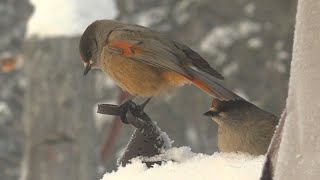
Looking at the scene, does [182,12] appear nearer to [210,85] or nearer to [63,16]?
[63,16]

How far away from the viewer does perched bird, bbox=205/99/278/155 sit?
2016 millimetres

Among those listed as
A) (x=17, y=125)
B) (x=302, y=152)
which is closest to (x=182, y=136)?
(x=17, y=125)

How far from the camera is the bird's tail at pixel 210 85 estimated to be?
175 centimetres

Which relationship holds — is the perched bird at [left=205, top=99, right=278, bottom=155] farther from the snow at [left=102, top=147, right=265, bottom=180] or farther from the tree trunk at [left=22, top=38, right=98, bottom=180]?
the tree trunk at [left=22, top=38, right=98, bottom=180]

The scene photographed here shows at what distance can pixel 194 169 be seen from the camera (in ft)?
4.16

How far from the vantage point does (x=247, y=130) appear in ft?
6.89

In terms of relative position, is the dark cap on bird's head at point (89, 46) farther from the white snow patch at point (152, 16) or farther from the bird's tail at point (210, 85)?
the white snow patch at point (152, 16)

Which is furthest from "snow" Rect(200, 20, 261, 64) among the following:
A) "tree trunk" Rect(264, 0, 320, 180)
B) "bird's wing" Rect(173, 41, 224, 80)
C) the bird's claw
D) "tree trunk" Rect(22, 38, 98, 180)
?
"tree trunk" Rect(264, 0, 320, 180)

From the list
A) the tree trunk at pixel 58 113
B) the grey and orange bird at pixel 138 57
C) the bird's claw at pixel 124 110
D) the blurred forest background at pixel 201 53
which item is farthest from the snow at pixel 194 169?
the blurred forest background at pixel 201 53

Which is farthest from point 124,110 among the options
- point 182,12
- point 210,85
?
point 182,12

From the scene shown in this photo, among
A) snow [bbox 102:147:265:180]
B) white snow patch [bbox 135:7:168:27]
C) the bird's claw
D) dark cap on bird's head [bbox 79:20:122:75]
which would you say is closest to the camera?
snow [bbox 102:147:265:180]

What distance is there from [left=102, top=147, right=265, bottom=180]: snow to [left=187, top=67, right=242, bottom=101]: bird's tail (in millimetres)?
272

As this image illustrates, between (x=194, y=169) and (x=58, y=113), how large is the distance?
2115 mm

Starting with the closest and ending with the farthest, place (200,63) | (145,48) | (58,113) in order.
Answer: (200,63) < (145,48) < (58,113)
